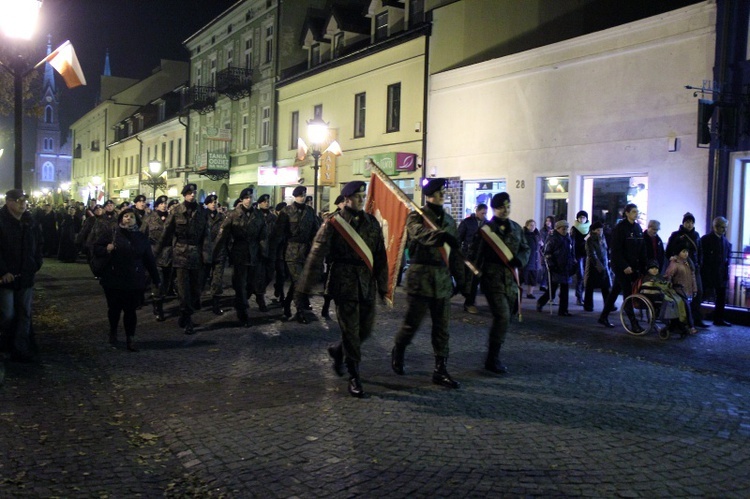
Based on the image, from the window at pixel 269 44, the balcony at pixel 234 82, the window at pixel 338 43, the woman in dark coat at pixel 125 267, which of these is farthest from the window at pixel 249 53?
the woman in dark coat at pixel 125 267

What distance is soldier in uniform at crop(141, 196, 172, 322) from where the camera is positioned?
11383mm

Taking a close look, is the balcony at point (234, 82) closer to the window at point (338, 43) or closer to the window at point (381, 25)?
the window at point (338, 43)

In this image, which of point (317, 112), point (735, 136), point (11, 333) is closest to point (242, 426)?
point (11, 333)

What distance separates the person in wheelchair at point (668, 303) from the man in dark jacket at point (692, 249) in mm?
982

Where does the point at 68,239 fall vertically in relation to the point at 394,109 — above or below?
below

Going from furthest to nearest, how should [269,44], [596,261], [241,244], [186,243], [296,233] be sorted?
1. [269,44]
2. [596,261]
3. [296,233]
4. [241,244]
5. [186,243]

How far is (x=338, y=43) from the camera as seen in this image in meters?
29.1

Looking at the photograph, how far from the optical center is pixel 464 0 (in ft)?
71.6

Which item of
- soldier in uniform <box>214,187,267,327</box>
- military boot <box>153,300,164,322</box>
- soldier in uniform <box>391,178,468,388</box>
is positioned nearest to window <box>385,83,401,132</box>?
soldier in uniform <box>214,187,267,327</box>

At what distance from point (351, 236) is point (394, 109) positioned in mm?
18277

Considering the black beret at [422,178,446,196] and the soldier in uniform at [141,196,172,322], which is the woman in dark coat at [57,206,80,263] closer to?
the soldier in uniform at [141,196,172,322]

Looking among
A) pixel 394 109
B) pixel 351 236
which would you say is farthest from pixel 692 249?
pixel 394 109

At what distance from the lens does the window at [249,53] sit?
3647 centimetres

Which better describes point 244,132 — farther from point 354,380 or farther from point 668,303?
point 354,380
